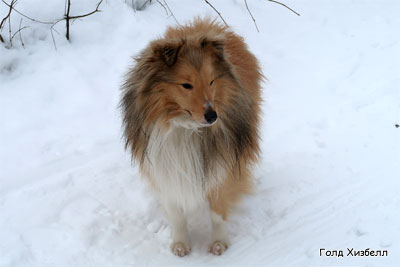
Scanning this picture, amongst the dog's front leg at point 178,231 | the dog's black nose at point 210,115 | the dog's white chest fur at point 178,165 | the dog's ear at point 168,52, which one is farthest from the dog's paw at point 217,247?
the dog's ear at point 168,52

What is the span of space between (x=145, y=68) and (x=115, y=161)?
1.52 m

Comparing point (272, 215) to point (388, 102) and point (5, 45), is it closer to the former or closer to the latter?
point (388, 102)

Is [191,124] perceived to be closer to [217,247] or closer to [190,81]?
[190,81]

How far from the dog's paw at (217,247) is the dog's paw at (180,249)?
0.17 m

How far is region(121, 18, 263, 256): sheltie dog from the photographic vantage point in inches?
90.1

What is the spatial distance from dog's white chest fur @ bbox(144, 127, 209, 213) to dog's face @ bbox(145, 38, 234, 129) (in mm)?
136

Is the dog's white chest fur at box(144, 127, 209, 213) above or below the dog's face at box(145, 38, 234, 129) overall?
below

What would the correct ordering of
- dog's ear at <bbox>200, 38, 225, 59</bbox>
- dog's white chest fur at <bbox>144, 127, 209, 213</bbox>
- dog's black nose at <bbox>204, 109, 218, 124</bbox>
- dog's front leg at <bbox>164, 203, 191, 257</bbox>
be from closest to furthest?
dog's black nose at <bbox>204, 109, 218, 124</bbox>, dog's ear at <bbox>200, 38, 225, 59</bbox>, dog's white chest fur at <bbox>144, 127, 209, 213</bbox>, dog's front leg at <bbox>164, 203, 191, 257</bbox>

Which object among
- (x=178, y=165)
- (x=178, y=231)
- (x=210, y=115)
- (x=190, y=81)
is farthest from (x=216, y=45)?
(x=178, y=231)

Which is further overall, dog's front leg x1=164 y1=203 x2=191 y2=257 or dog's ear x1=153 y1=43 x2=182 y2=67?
dog's front leg x1=164 y1=203 x2=191 y2=257

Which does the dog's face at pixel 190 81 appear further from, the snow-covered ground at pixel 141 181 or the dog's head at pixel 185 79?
the snow-covered ground at pixel 141 181

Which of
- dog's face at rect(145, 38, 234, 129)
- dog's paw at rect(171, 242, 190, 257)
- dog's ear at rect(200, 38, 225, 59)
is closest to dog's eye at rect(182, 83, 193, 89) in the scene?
dog's face at rect(145, 38, 234, 129)

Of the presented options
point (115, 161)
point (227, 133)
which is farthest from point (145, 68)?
point (115, 161)

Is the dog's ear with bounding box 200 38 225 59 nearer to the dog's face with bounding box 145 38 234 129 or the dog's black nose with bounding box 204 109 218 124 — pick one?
the dog's face with bounding box 145 38 234 129
